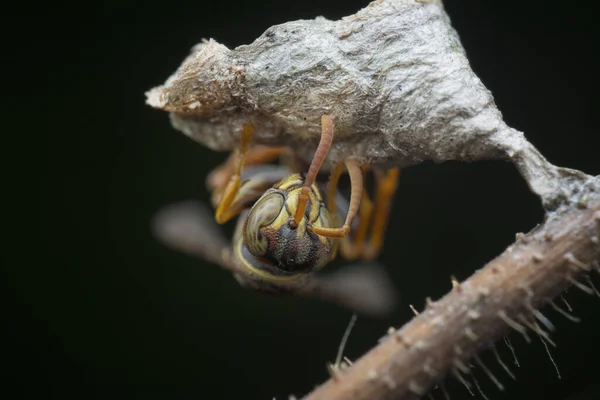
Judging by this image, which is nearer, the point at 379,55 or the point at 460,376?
the point at 460,376

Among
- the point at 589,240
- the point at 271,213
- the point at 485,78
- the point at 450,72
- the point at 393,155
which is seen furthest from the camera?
the point at 485,78

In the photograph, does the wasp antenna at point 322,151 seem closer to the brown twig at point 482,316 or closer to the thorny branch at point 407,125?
the thorny branch at point 407,125


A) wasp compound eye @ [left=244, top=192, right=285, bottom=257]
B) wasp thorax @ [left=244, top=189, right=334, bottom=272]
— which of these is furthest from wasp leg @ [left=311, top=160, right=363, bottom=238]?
wasp compound eye @ [left=244, top=192, right=285, bottom=257]

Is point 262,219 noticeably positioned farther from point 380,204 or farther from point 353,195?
point 380,204

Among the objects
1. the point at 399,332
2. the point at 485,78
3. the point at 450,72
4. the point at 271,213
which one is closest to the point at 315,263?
the point at 271,213

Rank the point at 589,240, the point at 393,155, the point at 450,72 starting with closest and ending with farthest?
the point at 589,240, the point at 450,72, the point at 393,155

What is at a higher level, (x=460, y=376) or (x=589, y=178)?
(x=589, y=178)

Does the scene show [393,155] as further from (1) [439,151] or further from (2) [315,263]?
(2) [315,263]
